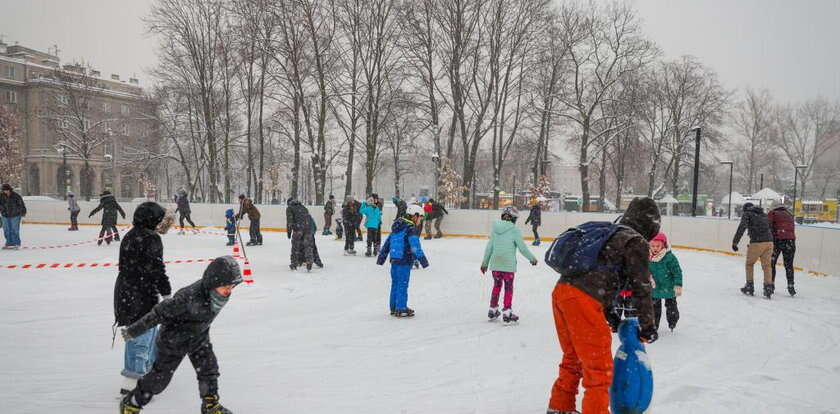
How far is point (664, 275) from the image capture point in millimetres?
5941

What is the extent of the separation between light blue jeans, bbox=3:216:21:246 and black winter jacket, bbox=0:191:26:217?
0.19 metres

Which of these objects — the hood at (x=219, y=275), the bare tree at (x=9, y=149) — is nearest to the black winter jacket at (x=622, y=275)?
the hood at (x=219, y=275)

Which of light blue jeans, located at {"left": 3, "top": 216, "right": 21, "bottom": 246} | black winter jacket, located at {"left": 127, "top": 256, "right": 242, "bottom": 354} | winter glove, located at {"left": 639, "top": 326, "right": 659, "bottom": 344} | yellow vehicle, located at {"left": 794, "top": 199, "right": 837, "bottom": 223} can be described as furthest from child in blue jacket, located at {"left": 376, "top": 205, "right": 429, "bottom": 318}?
yellow vehicle, located at {"left": 794, "top": 199, "right": 837, "bottom": 223}

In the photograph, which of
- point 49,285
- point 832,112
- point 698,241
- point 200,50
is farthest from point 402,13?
point 832,112

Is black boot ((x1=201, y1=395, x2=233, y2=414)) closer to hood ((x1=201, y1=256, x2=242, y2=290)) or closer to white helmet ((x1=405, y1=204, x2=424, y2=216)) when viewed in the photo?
hood ((x1=201, y1=256, x2=242, y2=290))

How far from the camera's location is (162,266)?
3969 mm

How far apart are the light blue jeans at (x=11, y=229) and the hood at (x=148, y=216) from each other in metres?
12.3

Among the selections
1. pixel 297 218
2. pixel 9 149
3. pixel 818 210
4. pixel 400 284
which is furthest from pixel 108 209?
pixel 818 210

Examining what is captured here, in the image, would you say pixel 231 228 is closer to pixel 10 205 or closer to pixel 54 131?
pixel 10 205

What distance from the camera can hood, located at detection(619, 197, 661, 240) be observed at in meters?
3.18

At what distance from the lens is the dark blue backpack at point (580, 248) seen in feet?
9.50

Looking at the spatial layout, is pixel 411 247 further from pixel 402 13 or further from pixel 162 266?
pixel 402 13

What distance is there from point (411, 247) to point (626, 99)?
2884 centimetres

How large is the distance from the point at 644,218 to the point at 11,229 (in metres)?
15.5
